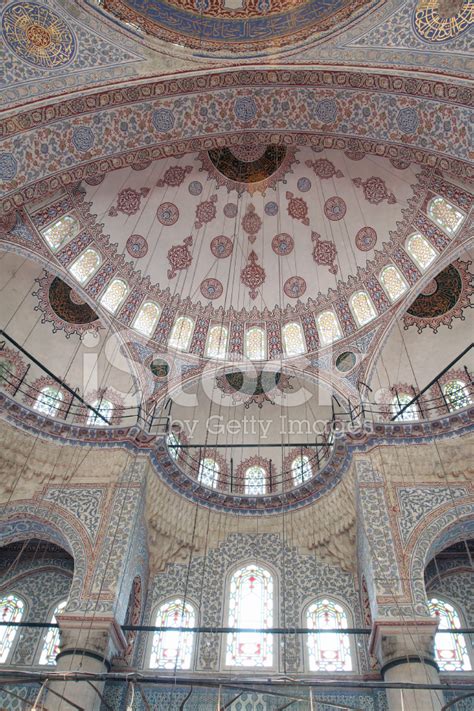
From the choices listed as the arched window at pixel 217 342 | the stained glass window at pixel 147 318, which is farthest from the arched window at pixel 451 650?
the stained glass window at pixel 147 318

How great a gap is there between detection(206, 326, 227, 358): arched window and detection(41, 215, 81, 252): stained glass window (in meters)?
3.35

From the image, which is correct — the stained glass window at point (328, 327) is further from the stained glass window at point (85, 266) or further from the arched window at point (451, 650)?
the arched window at point (451, 650)

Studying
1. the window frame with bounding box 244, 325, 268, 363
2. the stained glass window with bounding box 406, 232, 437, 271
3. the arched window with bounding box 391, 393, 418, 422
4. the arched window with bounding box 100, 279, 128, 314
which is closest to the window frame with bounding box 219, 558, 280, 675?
the arched window with bounding box 391, 393, 418, 422

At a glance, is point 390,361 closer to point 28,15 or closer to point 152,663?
point 152,663

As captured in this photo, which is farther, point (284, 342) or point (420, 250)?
point (284, 342)

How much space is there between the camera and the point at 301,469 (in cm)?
1045

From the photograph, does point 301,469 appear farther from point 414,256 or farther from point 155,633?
point 414,256

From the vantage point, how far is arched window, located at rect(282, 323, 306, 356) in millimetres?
11225

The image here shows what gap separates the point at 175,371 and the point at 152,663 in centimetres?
507

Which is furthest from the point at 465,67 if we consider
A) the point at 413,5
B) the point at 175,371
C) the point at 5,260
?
the point at 5,260

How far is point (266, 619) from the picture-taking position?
859 cm

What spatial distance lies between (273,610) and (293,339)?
16.9 ft

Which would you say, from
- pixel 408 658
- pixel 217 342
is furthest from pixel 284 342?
pixel 408 658

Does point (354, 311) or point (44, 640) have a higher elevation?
point (354, 311)
